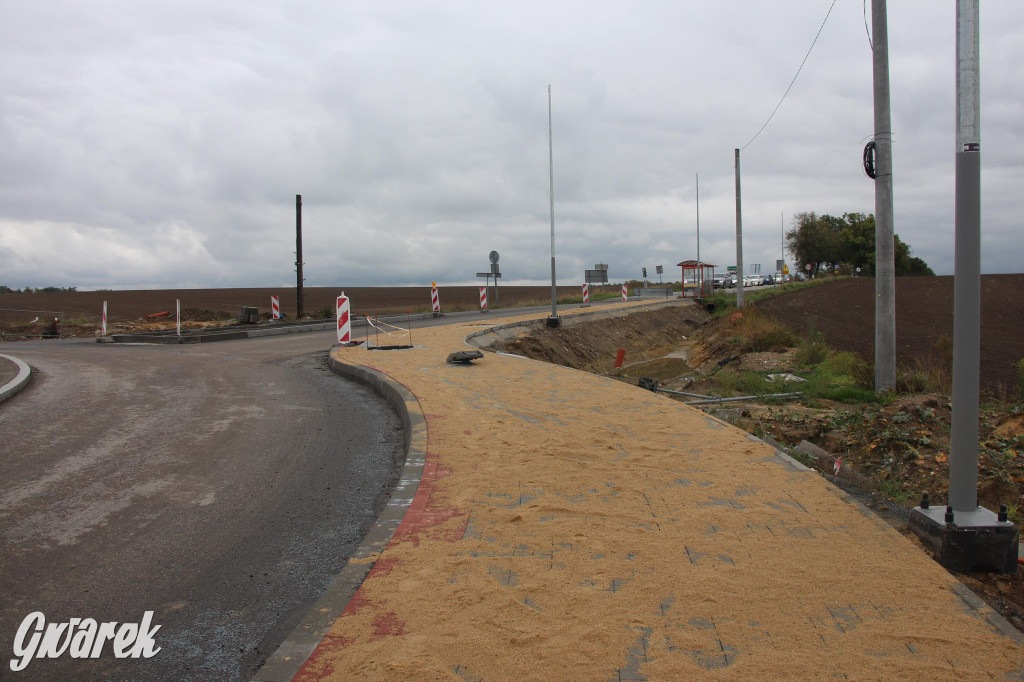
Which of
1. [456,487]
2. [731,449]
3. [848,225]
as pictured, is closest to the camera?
[456,487]

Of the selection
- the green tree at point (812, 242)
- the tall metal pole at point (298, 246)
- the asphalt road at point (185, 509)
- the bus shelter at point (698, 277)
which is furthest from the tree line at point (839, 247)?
the asphalt road at point (185, 509)

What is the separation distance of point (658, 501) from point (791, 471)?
5.08ft

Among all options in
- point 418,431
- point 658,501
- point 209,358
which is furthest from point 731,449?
point 209,358

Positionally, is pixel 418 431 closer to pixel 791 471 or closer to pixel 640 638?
pixel 791 471

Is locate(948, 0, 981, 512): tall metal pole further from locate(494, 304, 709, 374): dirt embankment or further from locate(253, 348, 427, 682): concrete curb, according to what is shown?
locate(494, 304, 709, 374): dirt embankment

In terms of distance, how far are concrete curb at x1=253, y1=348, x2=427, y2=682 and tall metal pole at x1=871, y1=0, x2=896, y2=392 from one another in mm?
7318

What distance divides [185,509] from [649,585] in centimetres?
364

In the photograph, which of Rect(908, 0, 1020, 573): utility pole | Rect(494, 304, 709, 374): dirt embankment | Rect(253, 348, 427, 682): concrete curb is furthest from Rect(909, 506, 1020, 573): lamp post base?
Rect(494, 304, 709, 374): dirt embankment

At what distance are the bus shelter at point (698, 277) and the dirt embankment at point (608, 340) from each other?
11.5 metres

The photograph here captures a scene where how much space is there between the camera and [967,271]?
4559mm

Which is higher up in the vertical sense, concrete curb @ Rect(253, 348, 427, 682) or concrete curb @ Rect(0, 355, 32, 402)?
concrete curb @ Rect(0, 355, 32, 402)

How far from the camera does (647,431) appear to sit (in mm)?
7441

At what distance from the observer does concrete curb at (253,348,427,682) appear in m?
3.01

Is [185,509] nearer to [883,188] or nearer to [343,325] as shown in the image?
[883,188]
